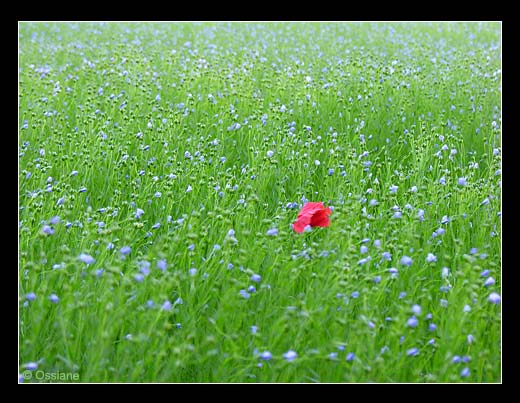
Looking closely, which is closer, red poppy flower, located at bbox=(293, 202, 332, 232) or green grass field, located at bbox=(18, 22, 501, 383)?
green grass field, located at bbox=(18, 22, 501, 383)

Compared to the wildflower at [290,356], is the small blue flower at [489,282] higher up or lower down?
higher up

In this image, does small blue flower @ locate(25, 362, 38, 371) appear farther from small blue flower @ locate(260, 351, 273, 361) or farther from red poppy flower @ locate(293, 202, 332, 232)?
red poppy flower @ locate(293, 202, 332, 232)

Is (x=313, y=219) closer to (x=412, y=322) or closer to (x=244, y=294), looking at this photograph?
(x=244, y=294)

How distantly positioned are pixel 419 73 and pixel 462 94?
1.70 feet

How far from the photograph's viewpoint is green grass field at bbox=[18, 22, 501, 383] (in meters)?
2.72

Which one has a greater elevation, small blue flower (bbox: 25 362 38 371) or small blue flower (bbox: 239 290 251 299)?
small blue flower (bbox: 239 290 251 299)

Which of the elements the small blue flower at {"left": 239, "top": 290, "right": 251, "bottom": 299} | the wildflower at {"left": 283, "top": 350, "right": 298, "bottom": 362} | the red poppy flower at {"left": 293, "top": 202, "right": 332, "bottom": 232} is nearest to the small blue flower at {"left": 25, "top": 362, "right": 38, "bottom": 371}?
the small blue flower at {"left": 239, "top": 290, "right": 251, "bottom": 299}

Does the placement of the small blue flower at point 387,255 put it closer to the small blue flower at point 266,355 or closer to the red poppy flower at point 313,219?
the red poppy flower at point 313,219

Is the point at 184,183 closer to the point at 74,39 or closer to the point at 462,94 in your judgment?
the point at 462,94

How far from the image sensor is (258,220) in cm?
371

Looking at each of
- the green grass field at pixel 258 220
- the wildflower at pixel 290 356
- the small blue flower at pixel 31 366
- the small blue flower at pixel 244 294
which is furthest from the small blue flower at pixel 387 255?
the small blue flower at pixel 31 366

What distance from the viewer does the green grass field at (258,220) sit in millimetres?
2721

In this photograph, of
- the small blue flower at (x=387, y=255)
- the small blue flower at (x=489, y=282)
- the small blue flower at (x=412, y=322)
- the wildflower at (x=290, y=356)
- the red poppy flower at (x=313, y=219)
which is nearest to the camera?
the wildflower at (x=290, y=356)

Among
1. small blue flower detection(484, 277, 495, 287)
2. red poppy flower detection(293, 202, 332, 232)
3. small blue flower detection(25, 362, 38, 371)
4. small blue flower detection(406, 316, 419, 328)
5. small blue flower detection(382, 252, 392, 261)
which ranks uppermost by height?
red poppy flower detection(293, 202, 332, 232)
